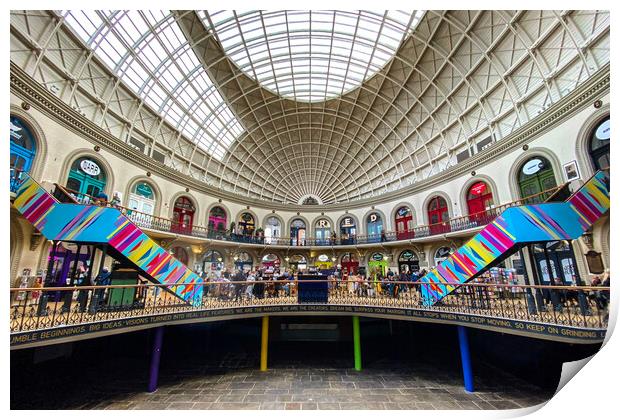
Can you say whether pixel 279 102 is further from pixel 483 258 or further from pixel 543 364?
pixel 543 364

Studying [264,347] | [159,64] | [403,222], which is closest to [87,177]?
[159,64]

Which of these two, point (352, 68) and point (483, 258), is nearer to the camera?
point (483, 258)

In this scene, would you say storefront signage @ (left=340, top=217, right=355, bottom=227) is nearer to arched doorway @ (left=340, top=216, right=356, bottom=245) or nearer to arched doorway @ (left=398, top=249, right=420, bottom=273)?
arched doorway @ (left=340, top=216, right=356, bottom=245)

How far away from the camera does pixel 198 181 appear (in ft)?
53.3

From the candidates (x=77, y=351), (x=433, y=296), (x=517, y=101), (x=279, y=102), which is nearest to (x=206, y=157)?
(x=279, y=102)

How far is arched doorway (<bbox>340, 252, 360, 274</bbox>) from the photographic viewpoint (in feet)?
65.3

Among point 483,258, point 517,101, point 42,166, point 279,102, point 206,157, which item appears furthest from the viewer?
point 279,102

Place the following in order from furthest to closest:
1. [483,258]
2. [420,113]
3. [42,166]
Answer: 1. [420,113]
2. [42,166]
3. [483,258]

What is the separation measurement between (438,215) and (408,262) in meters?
4.08

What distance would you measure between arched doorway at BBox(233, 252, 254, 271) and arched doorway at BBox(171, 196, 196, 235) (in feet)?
14.7

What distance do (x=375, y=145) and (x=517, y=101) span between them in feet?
34.0

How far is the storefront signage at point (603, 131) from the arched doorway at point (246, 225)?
1846 cm

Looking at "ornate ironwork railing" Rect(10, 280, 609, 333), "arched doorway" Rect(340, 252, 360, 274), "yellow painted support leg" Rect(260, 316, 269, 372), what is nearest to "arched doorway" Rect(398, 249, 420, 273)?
"arched doorway" Rect(340, 252, 360, 274)

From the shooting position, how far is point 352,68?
52.1ft
